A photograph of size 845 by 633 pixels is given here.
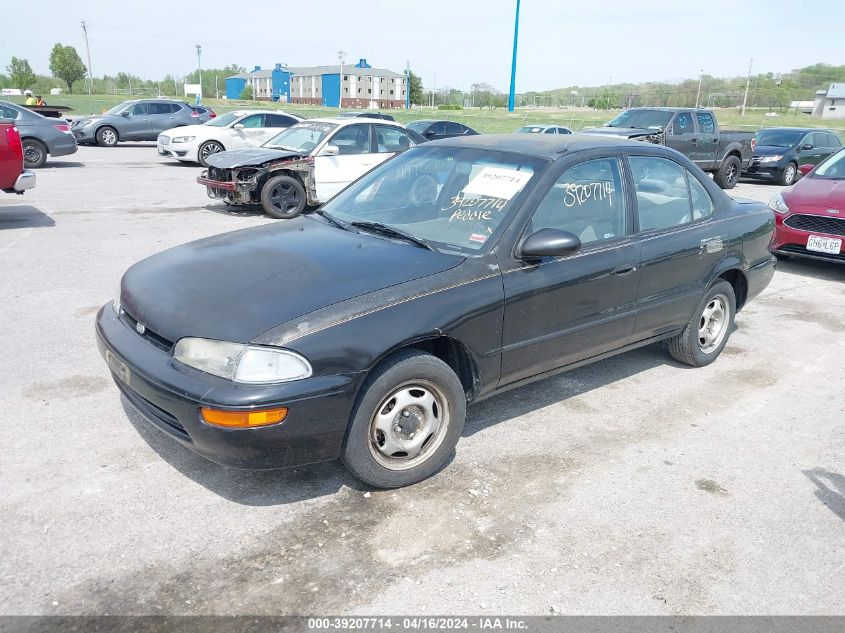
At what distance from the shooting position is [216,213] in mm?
11188

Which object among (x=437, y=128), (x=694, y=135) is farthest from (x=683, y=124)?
(x=437, y=128)

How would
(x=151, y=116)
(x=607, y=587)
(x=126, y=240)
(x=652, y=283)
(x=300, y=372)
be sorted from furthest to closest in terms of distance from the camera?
(x=151, y=116), (x=126, y=240), (x=652, y=283), (x=300, y=372), (x=607, y=587)

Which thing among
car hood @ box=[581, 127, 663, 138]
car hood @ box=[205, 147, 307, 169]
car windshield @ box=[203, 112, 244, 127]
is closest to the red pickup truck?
car hood @ box=[205, 147, 307, 169]

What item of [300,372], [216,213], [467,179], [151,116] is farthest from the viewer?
[151,116]

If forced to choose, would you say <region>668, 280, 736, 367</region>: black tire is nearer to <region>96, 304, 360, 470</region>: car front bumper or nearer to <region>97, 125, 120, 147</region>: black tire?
<region>96, 304, 360, 470</region>: car front bumper

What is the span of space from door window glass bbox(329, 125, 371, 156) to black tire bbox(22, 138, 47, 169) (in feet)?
28.8

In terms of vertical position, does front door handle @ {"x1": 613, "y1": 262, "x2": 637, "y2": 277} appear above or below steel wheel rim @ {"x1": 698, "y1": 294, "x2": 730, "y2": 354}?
above

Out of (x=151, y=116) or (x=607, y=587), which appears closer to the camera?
(x=607, y=587)

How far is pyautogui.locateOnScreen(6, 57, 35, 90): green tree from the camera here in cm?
7603

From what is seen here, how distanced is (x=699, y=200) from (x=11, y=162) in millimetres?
8854

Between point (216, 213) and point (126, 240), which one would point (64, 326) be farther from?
point (216, 213)

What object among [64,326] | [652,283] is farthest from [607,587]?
[64,326]

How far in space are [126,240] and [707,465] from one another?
7461 mm

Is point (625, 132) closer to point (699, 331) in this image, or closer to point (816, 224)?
point (816, 224)
